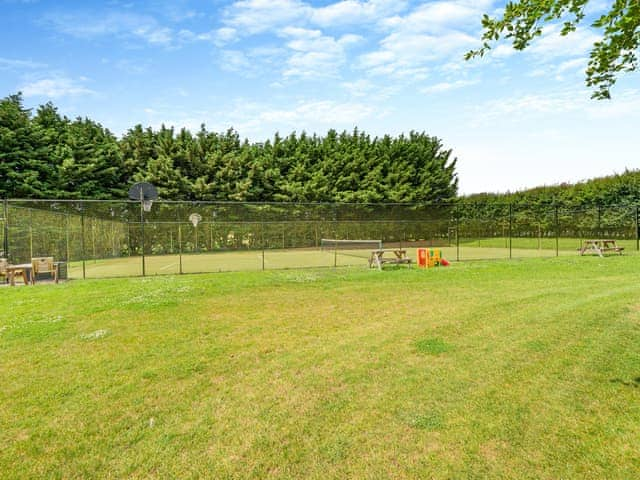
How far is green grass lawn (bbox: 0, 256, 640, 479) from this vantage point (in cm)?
262

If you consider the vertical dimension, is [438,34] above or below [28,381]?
above

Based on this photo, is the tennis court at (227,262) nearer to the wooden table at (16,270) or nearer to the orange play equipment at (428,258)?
the orange play equipment at (428,258)

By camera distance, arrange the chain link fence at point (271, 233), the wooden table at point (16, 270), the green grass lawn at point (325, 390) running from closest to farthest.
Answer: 1. the green grass lawn at point (325, 390)
2. the wooden table at point (16, 270)
3. the chain link fence at point (271, 233)

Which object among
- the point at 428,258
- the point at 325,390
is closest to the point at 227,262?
the point at 428,258

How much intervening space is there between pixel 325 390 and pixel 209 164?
1190 inches

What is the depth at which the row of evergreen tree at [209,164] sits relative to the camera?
1017 inches

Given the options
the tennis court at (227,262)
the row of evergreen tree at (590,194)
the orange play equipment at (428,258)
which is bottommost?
the tennis court at (227,262)

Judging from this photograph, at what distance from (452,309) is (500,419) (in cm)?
411

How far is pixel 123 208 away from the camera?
24.9m

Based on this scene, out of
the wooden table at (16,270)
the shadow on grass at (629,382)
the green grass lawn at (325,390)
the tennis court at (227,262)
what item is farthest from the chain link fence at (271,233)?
the shadow on grass at (629,382)

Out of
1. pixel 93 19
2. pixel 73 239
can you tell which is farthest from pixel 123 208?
pixel 93 19

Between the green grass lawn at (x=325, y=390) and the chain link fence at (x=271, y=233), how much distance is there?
11.2 metres

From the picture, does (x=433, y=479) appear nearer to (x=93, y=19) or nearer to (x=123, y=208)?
(x=93, y=19)

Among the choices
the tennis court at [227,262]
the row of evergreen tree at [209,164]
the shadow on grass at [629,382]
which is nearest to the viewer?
the shadow on grass at [629,382]
